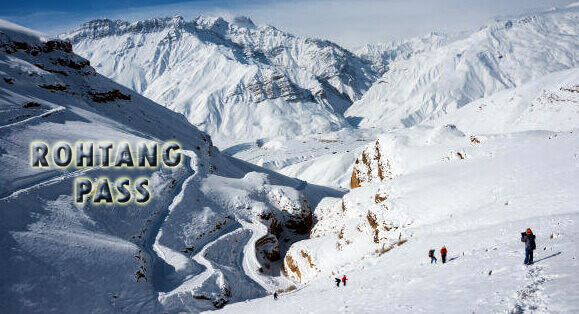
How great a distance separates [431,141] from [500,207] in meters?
31.5

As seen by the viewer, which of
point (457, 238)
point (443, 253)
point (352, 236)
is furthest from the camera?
point (352, 236)

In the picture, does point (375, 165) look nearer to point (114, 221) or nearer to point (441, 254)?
point (114, 221)

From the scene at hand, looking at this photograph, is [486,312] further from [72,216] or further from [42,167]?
[42,167]

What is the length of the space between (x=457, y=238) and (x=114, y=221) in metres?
35.4

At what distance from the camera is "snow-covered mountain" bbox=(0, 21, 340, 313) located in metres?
32.4

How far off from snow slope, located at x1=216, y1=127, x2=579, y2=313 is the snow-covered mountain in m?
9.39

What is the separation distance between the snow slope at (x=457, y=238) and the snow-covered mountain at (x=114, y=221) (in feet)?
30.8

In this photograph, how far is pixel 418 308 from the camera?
14.3 m

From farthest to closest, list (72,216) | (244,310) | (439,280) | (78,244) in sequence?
(72,216)
(78,244)
(244,310)
(439,280)

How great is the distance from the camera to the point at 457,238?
75.7 ft

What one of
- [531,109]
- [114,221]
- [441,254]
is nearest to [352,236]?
[441,254]

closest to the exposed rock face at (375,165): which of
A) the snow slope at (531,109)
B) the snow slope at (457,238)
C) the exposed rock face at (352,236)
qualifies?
the snow slope at (457,238)

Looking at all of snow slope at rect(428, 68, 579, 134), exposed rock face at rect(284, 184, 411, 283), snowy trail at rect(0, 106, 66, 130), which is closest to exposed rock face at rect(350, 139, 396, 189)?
exposed rock face at rect(284, 184, 411, 283)

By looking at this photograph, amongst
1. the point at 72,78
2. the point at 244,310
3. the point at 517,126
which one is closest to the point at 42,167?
the point at 244,310
